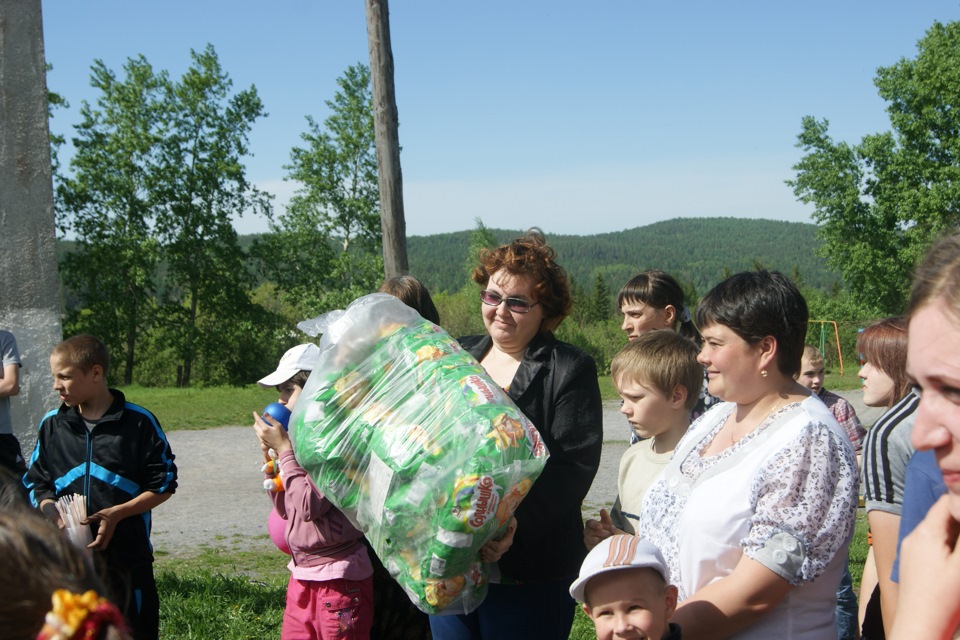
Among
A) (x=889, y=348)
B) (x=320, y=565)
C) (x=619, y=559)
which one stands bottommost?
(x=320, y=565)

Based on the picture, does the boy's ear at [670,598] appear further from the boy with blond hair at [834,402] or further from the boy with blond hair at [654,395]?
the boy with blond hair at [834,402]

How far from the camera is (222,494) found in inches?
421

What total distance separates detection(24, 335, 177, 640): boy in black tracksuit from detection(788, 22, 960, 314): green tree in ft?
128

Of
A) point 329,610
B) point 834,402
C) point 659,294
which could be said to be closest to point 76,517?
point 329,610

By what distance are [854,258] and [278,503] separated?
40.1m

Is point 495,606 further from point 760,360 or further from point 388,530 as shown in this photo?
point 760,360

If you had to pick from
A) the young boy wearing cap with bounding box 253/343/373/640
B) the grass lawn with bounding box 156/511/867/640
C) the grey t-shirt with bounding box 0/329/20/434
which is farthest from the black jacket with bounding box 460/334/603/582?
the grey t-shirt with bounding box 0/329/20/434

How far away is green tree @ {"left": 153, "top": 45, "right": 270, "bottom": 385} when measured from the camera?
125 feet

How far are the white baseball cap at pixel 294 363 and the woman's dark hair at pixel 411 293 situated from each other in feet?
1.36

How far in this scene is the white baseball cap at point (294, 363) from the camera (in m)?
3.76

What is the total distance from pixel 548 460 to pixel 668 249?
154 meters

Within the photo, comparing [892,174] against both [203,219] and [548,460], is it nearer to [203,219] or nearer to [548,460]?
[203,219]

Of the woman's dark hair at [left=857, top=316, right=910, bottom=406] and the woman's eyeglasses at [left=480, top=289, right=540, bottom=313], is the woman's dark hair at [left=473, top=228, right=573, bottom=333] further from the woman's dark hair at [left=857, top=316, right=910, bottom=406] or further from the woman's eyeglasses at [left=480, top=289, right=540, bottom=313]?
the woman's dark hair at [left=857, top=316, right=910, bottom=406]

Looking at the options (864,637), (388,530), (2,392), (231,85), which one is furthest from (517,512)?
(231,85)
